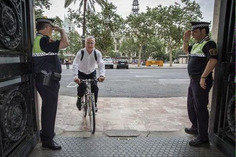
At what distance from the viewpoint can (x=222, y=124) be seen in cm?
306

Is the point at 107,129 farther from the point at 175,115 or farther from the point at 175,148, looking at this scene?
the point at 175,115

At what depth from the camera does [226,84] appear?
288 cm

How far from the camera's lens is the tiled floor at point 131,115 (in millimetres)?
→ 4039

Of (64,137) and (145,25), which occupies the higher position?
(145,25)

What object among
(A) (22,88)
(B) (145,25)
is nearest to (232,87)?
(A) (22,88)

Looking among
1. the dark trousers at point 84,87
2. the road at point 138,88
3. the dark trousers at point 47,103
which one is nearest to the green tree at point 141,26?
the road at point 138,88

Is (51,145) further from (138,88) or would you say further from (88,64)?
(138,88)

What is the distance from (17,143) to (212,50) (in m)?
2.98

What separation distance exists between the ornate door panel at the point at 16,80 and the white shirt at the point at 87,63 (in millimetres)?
1188

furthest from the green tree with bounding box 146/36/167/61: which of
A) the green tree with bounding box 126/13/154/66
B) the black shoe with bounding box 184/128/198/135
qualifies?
the black shoe with bounding box 184/128/198/135

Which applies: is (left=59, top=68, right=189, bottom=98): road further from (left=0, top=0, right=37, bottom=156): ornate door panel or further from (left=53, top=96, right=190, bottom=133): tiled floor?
(left=0, top=0, right=37, bottom=156): ornate door panel

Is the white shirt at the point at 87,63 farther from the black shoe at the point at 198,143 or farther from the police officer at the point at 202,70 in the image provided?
the black shoe at the point at 198,143

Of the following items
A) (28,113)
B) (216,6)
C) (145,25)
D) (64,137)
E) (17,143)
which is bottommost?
(64,137)

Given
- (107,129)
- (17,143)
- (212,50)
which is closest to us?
(17,143)
